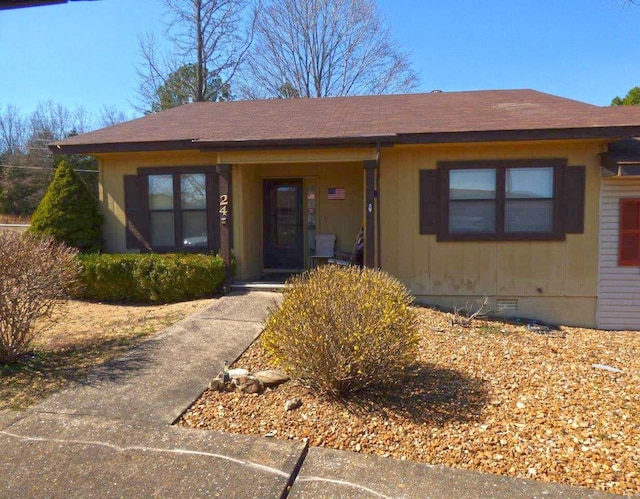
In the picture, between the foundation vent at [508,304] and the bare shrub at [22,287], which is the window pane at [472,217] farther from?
the bare shrub at [22,287]

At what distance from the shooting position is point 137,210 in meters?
9.39

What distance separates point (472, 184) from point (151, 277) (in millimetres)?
5751

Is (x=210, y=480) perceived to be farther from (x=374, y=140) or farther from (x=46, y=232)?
(x=46, y=232)

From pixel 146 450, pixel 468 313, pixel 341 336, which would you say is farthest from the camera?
pixel 468 313

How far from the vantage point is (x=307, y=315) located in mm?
3850

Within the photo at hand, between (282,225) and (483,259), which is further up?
(282,225)

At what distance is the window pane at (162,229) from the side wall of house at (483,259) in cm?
417

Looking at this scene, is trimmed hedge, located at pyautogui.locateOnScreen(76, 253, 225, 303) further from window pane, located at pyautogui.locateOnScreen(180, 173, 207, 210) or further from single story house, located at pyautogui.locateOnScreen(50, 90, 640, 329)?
window pane, located at pyautogui.locateOnScreen(180, 173, 207, 210)

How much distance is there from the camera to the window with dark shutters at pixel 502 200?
26.6 ft

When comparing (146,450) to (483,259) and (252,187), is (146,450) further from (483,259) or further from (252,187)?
(252,187)

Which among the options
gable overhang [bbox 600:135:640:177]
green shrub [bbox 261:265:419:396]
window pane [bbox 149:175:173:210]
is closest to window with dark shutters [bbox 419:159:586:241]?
gable overhang [bbox 600:135:640:177]

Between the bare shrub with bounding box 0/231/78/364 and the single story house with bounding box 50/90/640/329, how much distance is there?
141 inches

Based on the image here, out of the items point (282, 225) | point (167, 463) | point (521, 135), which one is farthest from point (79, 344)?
point (521, 135)

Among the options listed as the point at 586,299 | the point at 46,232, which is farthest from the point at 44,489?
the point at 586,299
